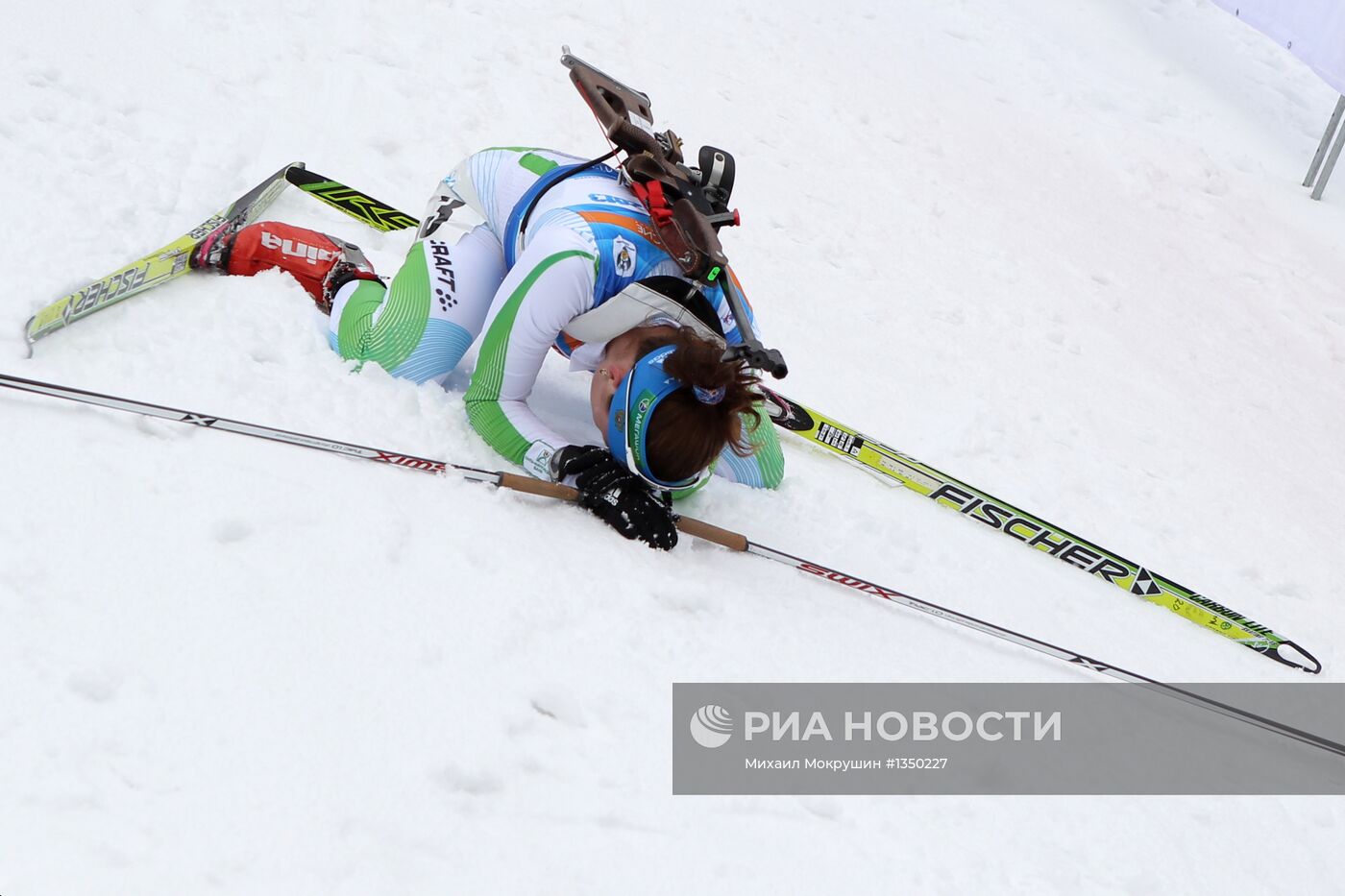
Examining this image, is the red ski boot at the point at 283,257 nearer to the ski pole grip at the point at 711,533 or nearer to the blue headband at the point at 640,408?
the blue headband at the point at 640,408

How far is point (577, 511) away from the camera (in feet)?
11.2

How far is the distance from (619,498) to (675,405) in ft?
1.36

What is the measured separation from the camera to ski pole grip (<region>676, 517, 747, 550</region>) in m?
3.44

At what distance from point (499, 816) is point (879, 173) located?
18.7ft

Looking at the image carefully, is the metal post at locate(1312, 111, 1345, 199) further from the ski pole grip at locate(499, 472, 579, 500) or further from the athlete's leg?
the ski pole grip at locate(499, 472, 579, 500)

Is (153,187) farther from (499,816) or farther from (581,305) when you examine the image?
(499,816)

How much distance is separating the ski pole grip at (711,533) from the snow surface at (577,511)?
112mm

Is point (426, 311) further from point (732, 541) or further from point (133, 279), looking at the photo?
point (732, 541)

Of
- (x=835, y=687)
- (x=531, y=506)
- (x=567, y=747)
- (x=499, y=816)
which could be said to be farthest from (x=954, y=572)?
(x=499, y=816)

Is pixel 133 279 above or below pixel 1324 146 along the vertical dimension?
below

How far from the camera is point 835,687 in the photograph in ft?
10.1

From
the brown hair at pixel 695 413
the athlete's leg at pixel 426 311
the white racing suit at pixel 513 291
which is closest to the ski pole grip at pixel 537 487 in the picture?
the white racing suit at pixel 513 291

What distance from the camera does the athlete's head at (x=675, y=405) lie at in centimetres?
304

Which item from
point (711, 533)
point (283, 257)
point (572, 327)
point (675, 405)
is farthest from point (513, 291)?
point (283, 257)
